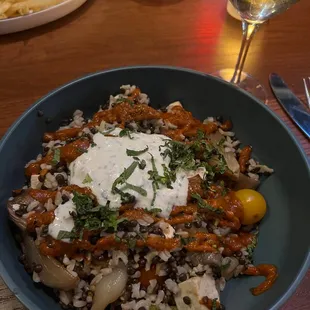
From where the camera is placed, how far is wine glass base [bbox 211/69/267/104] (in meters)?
2.37

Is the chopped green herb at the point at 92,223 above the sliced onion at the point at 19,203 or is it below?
above

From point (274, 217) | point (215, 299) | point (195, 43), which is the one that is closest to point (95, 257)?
point (215, 299)

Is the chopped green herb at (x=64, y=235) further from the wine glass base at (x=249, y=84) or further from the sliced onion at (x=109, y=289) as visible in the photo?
the wine glass base at (x=249, y=84)

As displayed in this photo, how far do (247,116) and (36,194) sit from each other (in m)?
0.97

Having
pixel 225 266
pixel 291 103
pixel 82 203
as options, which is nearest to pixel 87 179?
pixel 82 203

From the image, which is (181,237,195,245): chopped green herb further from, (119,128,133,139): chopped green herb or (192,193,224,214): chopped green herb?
(119,128,133,139): chopped green herb

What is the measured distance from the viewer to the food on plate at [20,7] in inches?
95.8

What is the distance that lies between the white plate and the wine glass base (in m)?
1.01

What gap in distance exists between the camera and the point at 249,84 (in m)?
2.43

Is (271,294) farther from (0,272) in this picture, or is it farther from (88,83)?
(88,83)

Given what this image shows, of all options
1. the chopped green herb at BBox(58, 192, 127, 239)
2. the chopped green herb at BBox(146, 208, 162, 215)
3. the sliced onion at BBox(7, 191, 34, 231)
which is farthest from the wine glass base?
the sliced onion at BBox(7, 191, 34, 231)

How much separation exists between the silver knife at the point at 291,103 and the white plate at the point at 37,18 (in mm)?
1302

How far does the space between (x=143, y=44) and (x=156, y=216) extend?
140 centimetres

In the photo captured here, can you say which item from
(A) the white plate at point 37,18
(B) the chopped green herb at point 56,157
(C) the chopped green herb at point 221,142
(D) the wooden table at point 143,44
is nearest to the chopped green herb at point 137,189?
(B) the chopped green herb at point 56,157
